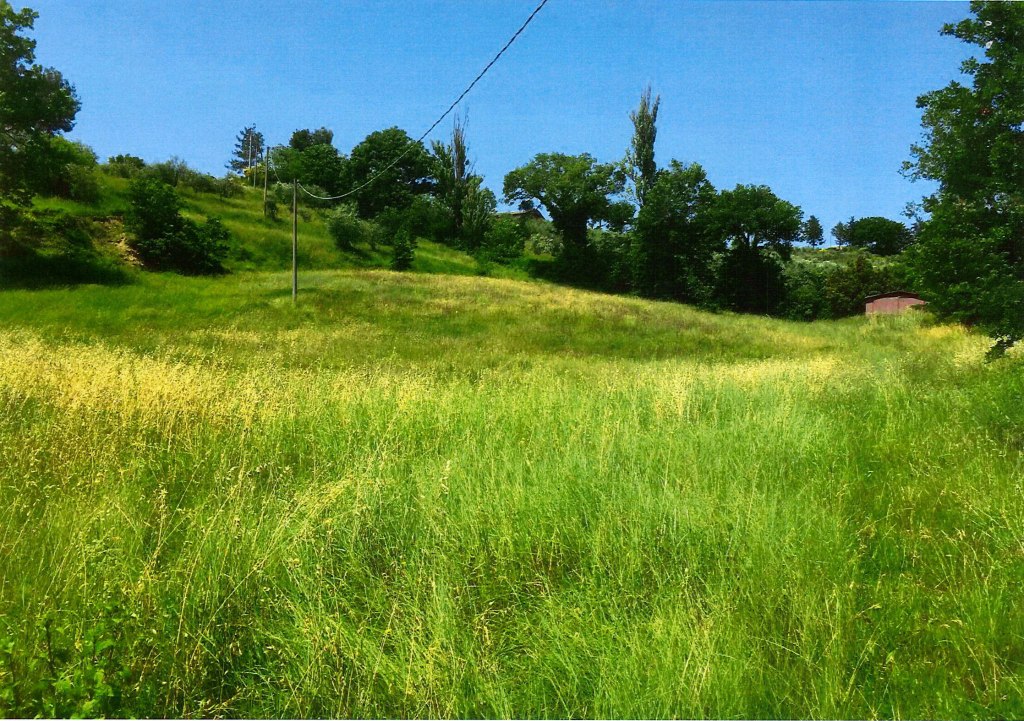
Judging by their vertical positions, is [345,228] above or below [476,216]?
below

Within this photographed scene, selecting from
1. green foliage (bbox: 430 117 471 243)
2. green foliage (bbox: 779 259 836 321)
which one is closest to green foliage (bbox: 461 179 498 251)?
green foliage (bbox: 430 117 471 243)

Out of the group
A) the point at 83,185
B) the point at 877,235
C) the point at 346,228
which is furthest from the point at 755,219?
the point at 83,185

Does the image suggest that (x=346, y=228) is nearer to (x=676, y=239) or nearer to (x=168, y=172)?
(x=168, y=172)

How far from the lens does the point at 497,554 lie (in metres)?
2.94

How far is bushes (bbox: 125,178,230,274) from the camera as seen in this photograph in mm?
19344

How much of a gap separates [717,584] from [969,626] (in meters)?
1.02

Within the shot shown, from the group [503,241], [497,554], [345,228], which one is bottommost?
[497,554]

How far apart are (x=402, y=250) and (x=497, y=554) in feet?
117

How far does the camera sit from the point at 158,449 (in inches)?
171

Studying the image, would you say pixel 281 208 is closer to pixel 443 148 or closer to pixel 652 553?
pixel 443 148

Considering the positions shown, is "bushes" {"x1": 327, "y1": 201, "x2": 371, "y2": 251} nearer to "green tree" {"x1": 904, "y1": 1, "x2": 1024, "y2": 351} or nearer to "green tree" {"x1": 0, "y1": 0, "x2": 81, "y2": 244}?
"green tree" {"x1": 0, "y1": 0, "x2": 81, "y2": 244}

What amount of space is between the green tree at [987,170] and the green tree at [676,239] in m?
27.7

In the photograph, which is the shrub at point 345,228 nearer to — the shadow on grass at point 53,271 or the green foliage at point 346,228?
the green foliage at point 346,228

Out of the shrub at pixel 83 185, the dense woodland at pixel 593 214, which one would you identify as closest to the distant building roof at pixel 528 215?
the dense woodland at pixel 593 214
